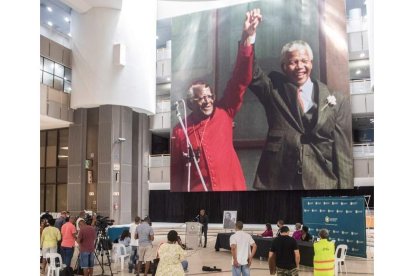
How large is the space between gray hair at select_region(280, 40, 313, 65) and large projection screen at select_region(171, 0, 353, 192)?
0.20 metres

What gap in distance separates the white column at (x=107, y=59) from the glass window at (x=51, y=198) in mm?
5325

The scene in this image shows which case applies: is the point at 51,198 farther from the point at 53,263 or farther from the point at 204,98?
the point at 53,263

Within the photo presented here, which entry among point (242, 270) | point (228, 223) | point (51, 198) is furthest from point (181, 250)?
point (51, 198)

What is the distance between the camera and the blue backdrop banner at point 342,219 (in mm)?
14234

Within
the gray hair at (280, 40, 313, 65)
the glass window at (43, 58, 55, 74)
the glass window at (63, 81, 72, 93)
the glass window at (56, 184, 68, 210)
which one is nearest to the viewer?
the glass window at (43, 58, 55, 74)

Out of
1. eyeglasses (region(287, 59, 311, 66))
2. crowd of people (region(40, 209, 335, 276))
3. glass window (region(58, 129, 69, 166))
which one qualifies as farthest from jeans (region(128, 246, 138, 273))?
eyeglasses (region(287, 59, 311, 66))

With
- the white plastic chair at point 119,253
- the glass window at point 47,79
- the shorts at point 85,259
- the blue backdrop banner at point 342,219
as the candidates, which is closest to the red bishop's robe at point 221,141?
the glass window at point 47,79

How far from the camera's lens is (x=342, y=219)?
14.8 meters

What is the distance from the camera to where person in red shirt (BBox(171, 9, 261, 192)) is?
87.0 ft

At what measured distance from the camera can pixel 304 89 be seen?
24922mm

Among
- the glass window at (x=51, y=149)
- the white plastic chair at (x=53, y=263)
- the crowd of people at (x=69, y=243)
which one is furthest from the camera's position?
→ the glass window at (x=51, y=149)

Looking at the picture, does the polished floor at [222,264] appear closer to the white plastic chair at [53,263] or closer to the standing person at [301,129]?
the white plastic chair at [53,263]

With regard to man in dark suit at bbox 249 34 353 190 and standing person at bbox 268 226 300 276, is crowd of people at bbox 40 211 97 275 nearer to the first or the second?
standing person at bbox 268 226 300 276
